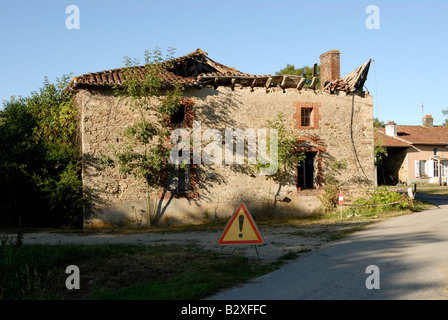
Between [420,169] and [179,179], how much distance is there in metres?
26.6

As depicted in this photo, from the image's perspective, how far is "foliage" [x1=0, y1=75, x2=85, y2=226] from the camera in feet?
44.0

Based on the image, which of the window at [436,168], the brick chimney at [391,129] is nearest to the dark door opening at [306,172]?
the brick chimney at [391,129]

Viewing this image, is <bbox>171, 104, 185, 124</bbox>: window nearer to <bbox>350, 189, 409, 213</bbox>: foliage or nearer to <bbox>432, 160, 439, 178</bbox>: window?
<bbox>350, 189, 409, 213</bbox>: foliage

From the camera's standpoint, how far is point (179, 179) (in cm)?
1454

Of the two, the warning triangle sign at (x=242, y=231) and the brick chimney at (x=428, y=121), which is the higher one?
the brick chimney at (x=428, y=121)

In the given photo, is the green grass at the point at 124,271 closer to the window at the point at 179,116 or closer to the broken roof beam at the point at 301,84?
the window at the point at 179,116

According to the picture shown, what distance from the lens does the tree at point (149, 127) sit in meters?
13.7

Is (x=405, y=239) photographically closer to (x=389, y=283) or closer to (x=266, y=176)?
(x=389, y=283)

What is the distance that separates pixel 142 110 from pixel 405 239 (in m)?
9.74

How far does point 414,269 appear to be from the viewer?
636 cm

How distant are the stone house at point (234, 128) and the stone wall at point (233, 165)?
A: 0.04 meters

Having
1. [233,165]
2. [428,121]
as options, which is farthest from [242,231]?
[428,121]

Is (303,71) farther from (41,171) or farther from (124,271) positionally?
(124,271)

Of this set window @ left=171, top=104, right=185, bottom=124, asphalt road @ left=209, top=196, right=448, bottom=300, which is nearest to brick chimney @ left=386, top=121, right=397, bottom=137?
window @ left=171, top=104, right=185, bottom=124
